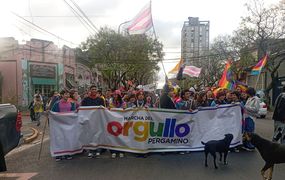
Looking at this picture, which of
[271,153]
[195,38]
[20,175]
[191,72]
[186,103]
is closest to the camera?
[271,153]

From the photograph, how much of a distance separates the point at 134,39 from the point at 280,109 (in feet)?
98.1

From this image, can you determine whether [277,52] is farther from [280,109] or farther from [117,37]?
[280,109]

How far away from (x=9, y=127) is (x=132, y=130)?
9.31 feet

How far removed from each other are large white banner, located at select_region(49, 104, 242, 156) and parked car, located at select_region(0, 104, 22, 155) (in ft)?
4.69

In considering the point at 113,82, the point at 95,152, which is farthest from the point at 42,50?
the point at 95,152

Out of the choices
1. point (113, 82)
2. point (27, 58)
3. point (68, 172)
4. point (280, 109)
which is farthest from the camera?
point (113, 82)

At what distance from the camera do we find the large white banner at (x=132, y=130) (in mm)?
7566

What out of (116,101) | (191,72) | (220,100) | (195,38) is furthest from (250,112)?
(195,38)

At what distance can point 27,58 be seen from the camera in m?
32.0

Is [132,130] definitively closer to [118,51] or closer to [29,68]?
[29,68]

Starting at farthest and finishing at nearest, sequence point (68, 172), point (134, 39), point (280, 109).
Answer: point (134, 39) < point (280, 109) < point (68, 172)

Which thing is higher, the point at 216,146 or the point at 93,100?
the point at 93,100

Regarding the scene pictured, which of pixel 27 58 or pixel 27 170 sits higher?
pixel 27 58

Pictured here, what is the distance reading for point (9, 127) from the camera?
5.84 metres
